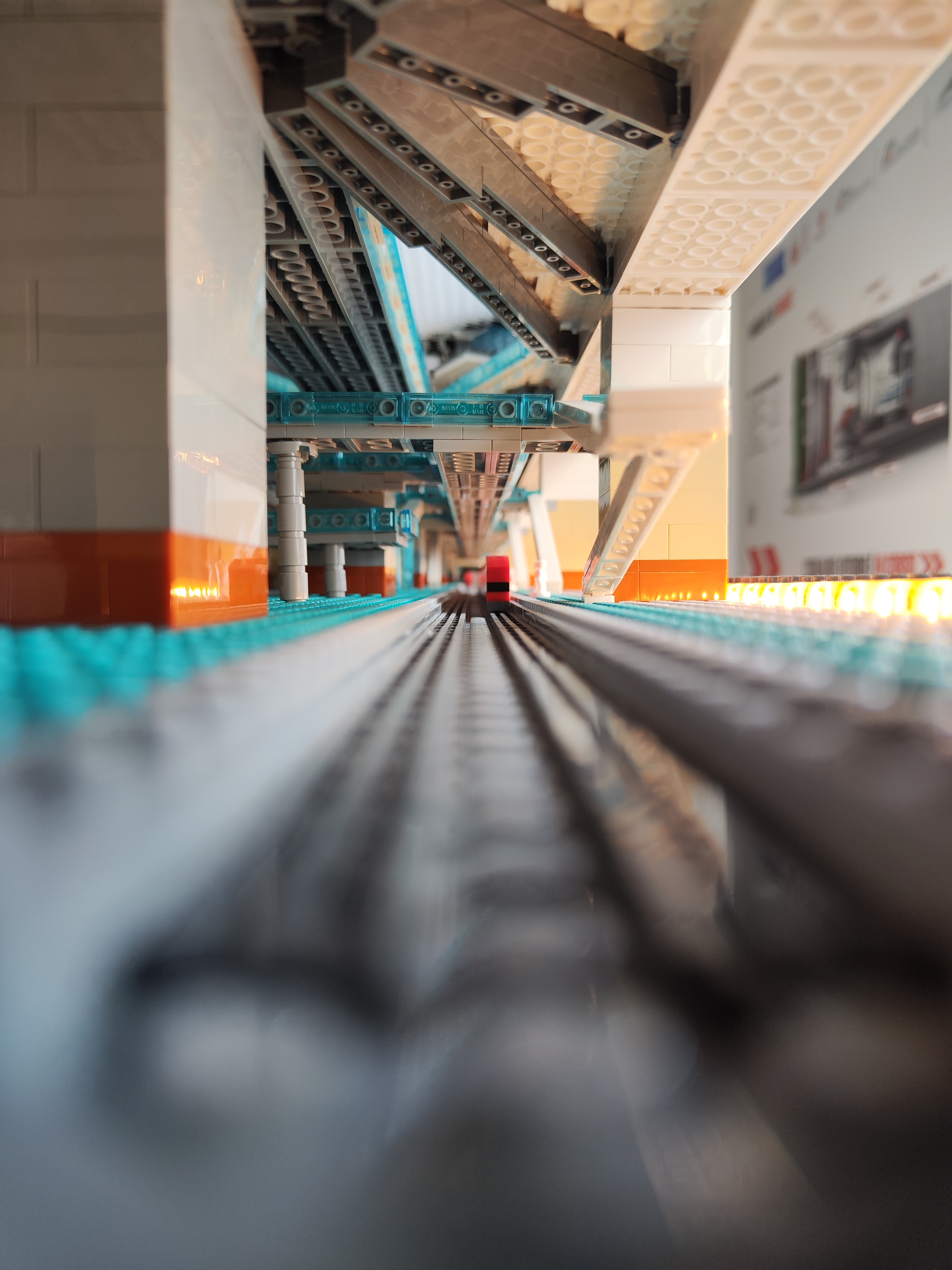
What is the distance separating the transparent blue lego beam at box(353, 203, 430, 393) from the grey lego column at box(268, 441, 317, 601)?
1.95m

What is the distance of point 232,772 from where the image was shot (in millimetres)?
927

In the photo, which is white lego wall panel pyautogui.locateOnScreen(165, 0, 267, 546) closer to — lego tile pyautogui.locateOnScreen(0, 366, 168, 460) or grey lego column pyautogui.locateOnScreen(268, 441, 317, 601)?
lego tile pyautogui.locateOnScreen(0, 366, 168, 460)

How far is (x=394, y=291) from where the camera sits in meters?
7.83

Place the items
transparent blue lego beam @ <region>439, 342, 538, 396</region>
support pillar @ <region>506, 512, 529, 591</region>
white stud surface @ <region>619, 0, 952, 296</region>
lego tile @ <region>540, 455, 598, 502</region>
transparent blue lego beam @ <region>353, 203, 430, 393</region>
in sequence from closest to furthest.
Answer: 1. white stud surface @ <region>619, 0, 952, 296</region>
2. transparent blue lego beam @ <region>353, 203, 430, 393</region>
3. transparent blue lego beam @ <region>439, 342, 538, 396</region>
4. lego tile @ <region>540, 455, 598, 502</region>
5. support pillar @ <region>506, 512, 529, 591</region>

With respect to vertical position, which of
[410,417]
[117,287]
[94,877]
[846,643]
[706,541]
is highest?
[410,417]

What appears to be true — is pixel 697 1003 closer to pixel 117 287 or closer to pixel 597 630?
pixel 597 630

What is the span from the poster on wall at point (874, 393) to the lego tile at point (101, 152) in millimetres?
13151

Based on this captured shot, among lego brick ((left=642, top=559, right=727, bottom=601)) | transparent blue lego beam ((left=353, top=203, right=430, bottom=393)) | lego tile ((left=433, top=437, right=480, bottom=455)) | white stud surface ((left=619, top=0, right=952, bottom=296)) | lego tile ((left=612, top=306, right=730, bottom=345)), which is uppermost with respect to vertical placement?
transparent blue lego beam ((left=353, top=203, right=430, bottom=393))

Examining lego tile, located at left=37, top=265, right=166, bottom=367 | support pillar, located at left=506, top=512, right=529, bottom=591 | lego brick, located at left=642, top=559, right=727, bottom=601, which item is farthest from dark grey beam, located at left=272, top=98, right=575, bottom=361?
support pillar, located at left=506, top=512, right=529, bottom=591

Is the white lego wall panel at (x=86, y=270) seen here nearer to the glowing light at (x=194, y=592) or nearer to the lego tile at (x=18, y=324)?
the lego tile at (x=18, y=324)

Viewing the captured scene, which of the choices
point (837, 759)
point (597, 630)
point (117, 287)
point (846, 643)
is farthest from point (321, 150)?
point (837, 759)

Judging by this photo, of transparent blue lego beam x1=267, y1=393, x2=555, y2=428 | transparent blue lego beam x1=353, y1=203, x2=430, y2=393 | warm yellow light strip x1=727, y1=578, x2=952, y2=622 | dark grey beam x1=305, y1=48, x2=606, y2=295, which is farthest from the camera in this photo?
transparent blue lego beam x1=267, y1=393, x2=555, y2=428

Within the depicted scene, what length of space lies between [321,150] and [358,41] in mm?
1232

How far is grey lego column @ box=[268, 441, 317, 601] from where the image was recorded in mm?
8094
